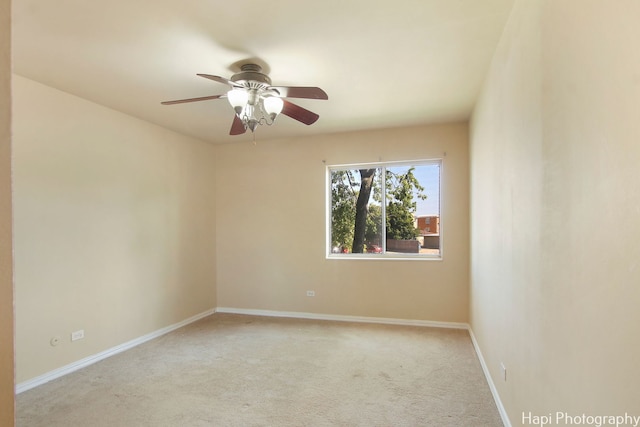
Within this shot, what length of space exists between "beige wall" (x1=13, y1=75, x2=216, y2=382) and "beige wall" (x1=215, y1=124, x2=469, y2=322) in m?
0.65

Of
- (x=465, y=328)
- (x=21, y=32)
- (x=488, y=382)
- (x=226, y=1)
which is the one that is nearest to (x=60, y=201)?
(x=21, y=32)

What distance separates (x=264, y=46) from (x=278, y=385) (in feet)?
8.88

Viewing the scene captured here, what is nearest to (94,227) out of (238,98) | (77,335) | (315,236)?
(77,335)

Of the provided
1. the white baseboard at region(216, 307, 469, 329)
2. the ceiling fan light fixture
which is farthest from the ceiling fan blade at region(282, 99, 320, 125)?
the white baseboard at region(216, 307, 469, 329)

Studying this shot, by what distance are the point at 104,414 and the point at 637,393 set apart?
3009mm

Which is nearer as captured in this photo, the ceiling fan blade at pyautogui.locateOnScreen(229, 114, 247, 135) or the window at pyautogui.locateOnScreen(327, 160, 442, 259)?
the ceiling fan blade at pyautogui.locateOnScreen(229, 114, 247, 135)

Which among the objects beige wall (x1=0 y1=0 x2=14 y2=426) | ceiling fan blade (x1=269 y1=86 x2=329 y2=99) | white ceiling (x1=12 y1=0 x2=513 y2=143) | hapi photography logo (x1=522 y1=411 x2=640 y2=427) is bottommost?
hapi photography logo (x1=522 y1=411 x2=640 y2=427)

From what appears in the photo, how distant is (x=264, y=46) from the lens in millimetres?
2299

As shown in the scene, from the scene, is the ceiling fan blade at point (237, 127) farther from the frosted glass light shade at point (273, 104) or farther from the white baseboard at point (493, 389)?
the white baseboard at point (493, 389)

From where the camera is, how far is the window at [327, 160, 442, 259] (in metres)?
4.41

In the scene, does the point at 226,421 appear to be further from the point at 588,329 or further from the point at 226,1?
the point at 226,1

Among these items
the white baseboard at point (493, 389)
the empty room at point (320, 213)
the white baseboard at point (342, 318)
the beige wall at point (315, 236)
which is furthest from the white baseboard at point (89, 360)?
the white baseboard at point (493, 389)

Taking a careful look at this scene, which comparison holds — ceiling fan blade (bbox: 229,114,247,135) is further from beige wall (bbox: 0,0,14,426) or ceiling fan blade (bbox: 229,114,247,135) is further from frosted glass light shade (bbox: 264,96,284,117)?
beige wall (bbox: 0,0,14,426)

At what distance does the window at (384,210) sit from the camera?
4.41m
